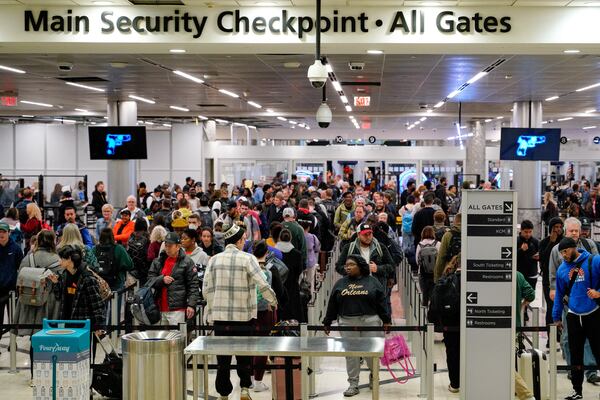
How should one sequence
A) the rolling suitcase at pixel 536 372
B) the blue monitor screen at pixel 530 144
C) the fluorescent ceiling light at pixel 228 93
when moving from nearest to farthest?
the rolling suitcase at pixel 536 372
the blue monitor screen at pixel 530 144
the fluorescent ceiling light at pixel 228 93

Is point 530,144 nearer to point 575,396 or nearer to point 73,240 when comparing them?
point 575,396

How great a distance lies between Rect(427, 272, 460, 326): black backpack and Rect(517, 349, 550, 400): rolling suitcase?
2.61ft

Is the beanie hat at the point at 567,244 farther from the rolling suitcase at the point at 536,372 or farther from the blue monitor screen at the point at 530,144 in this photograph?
the blue monitor screen at the point at 530,144

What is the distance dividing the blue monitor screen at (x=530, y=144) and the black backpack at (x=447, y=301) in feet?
28.1

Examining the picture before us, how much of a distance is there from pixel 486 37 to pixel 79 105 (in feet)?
59.7

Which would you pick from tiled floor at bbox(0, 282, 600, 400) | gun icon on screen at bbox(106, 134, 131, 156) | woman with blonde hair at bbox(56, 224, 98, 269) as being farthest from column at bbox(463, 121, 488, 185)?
woman with blonde hair at bbox(56, 224, 98, 269)

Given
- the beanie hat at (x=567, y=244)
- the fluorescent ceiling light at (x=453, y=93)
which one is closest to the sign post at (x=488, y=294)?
the beanie hat at (x=567, y=244)

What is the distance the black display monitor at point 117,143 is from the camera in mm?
15297

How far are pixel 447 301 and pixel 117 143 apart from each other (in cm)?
903

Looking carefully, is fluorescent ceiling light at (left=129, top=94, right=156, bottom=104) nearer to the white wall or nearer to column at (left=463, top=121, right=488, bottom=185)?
the white wall

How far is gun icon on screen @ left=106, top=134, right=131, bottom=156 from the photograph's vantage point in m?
15.4

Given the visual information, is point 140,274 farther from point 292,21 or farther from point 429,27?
point 429,27

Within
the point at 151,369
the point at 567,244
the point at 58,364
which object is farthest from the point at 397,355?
the point at 58,364

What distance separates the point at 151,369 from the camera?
23.5ft
